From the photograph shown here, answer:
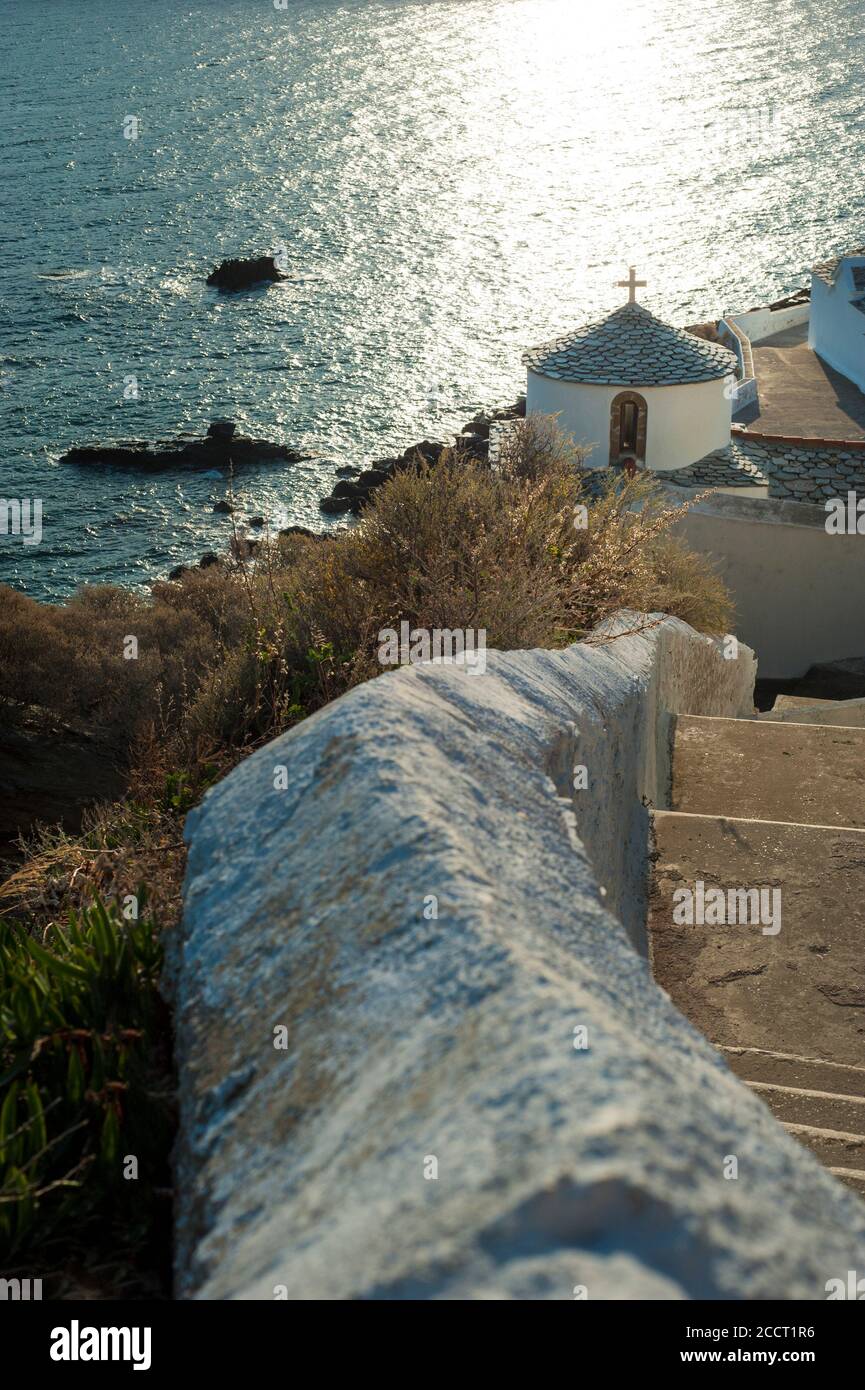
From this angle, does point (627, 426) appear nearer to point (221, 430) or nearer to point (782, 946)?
point (782, 946)

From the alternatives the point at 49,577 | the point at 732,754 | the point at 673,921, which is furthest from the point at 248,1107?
the point at 49,577

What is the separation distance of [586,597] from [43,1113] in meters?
5.60

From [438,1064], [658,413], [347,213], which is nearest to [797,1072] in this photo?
[438,1064]

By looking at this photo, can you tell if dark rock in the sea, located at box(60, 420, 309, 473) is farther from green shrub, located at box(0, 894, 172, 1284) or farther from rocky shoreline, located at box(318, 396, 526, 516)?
green shrub, located at box(0, 894, 172, 1284)

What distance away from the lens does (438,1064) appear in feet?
7.50

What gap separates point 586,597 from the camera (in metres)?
7.98

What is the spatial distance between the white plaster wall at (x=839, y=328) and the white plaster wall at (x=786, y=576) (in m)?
6.97

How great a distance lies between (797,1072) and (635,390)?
18.0 meters

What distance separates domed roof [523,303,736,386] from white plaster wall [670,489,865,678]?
2.22 metres

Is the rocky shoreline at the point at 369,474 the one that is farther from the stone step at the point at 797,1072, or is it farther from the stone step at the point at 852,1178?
the stone step at the point at 852,1178

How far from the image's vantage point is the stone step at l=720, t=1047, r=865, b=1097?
5078mm

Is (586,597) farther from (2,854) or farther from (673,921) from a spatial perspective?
(2,854)

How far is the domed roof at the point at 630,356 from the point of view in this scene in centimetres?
2192

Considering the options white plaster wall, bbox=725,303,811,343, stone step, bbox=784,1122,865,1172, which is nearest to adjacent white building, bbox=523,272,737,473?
white plaster wall, bbox=725,303,811,343
